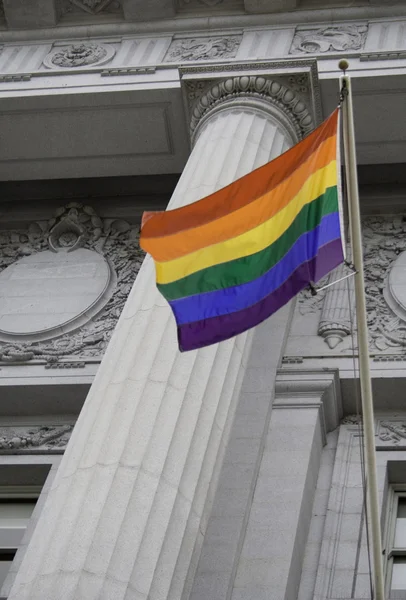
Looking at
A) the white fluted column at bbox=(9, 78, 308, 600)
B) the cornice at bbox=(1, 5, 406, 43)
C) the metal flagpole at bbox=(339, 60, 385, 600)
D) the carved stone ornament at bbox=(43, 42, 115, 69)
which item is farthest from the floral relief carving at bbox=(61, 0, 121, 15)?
the metal flagpole at bbox=(339, 60, 385, 600)

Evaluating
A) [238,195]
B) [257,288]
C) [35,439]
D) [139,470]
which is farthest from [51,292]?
[257,288]

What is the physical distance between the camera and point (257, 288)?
12992 millimetres

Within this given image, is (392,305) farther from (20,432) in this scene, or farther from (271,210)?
(271,210)

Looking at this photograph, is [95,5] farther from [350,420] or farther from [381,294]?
[350,420]

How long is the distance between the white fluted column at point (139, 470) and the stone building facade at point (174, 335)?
0.08 feet

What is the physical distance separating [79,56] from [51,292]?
4183 millimetres

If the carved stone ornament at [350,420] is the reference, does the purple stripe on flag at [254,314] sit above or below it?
below

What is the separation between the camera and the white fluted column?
12.7 m

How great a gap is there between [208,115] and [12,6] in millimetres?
4911

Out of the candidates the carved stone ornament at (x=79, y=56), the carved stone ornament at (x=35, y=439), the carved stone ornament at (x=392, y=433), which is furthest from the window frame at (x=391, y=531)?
the carved stone ornament at (x=79, y=56)

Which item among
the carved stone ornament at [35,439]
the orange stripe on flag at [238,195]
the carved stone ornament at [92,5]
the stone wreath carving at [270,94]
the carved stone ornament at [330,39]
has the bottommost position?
the orange stripe on flag at [238,195]

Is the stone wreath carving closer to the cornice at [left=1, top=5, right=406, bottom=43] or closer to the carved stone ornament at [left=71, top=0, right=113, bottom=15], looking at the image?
the cornice at [left=1, top=5, right=406, bottom=43]

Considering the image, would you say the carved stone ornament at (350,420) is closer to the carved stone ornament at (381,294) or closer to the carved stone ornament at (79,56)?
the carved stone ornament at (381,294)

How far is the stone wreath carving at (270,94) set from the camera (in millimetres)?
21172
